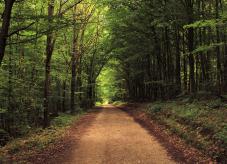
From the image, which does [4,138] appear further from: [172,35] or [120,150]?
[172,35]

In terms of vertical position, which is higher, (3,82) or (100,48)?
(100,48)

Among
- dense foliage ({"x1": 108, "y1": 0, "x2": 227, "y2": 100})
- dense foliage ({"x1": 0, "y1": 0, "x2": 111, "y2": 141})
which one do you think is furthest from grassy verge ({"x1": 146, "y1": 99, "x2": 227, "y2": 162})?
dense foliage ({"x1": 108, "y1": 0, "x2": 227, "y2": 100})

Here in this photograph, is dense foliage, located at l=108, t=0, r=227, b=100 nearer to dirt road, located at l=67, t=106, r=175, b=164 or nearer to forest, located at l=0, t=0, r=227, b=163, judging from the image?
forest, located at l=0, t=0, r=227, b=163

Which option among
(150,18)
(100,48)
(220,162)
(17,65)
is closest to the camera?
(220,162)

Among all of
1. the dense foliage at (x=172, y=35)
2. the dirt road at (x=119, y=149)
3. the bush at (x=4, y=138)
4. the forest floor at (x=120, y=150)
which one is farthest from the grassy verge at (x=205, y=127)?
the bush at (x=4, y=138)

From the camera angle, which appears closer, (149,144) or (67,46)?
(149,144)

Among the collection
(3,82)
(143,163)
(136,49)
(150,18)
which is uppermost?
(150,18)

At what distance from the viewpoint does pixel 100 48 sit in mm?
41188

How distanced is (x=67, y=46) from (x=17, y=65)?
1080cm

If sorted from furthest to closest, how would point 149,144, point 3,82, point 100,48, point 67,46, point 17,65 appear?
point 100,48, point 67,46, point 17,65, point 3,82, point 149,144

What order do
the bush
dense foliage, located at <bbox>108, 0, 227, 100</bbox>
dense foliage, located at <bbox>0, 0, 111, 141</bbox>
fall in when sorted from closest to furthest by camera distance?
dense foliage, located at <bbox>0, 0, 111, 141</bbox> → the bush → dense foliage, located at <bbox>108, 0, 227, 100</bbox>

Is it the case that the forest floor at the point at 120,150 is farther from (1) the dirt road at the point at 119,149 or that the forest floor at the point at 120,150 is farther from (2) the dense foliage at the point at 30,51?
(2) the dense foliage at the point at 30,51

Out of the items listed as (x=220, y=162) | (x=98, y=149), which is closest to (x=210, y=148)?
(x=220, y=162)

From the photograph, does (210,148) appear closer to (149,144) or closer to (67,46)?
(149,144)
